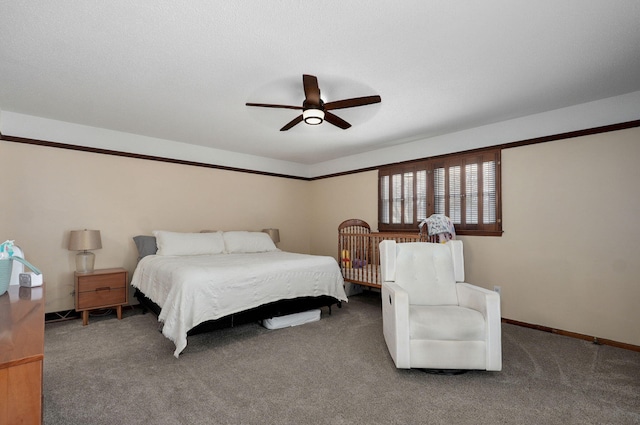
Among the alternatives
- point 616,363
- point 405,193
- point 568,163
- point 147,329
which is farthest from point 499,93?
point 147,329

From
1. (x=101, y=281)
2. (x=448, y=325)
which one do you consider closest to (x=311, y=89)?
(x=448, y=325)

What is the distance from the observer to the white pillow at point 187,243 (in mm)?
3986

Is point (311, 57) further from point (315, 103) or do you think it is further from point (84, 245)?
point (84, 245)

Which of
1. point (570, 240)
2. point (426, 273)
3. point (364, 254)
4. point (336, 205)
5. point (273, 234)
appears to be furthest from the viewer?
point (336, 205)

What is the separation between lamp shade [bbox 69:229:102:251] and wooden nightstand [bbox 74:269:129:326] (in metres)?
0.30

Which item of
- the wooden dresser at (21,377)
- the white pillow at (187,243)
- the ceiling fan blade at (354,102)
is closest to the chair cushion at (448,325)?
the ceiling fan blade at (354,102)

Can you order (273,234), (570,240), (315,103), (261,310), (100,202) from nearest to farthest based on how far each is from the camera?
(315,103) → (261,310) → (570,240) → (100,202) → (273,234)

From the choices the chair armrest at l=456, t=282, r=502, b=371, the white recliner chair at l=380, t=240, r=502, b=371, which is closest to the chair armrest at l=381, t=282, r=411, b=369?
the white recliner chair at l=380, t=240, r=502, b=371

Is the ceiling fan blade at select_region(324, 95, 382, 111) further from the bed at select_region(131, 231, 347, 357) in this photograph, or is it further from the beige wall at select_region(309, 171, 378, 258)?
the beige wall at select_region(309, 171, 378, 258)

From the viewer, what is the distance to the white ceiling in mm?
1889

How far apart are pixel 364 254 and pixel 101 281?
3.32m

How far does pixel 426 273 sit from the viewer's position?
2945mm

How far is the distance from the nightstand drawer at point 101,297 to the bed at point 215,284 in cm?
20

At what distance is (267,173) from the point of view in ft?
19.2
